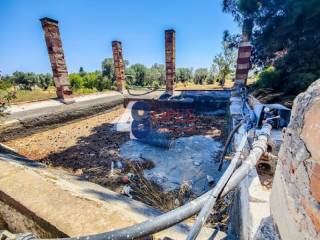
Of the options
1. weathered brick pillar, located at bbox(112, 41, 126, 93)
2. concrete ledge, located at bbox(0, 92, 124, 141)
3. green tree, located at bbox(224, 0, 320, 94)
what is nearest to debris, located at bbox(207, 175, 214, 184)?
green tree, located at bbox(224, 0, 320, 94)

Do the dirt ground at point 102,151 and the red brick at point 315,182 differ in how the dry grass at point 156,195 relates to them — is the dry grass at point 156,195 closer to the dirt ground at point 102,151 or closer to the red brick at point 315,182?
the dirt ground at point 102,151

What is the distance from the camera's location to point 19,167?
1756mm

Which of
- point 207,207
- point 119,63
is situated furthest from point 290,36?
point 119,63

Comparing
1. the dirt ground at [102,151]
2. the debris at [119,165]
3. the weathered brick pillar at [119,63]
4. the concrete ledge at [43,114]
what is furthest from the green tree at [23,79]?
the debris at [119,165]

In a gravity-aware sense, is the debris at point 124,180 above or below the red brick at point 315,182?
below

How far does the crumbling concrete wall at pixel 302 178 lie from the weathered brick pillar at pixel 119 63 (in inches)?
385

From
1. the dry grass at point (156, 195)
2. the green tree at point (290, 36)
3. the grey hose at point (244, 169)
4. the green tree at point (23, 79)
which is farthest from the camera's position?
the green tree at point (23, 79)

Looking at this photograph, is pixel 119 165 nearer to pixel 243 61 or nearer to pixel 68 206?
pixel 68 206

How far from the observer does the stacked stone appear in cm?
632

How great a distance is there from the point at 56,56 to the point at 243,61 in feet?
22.0

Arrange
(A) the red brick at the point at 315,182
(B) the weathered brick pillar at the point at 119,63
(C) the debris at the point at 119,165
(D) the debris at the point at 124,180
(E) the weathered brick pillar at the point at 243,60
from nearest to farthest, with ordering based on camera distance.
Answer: (A) the red brick at the point at 315,182, (D) the debris at the point at 124,180, (C) the debris at the point at 119,165, (E) the weathered brick pillar at the point at 243,60, (B) the weathered brick pillar at the point at 119,63

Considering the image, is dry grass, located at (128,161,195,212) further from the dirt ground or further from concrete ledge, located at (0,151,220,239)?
concrete ledge, located at (0,151,220,239)

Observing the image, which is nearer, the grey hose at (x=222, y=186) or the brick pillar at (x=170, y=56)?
the grey hose at (x=222, y=186)

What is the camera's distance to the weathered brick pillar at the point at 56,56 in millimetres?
6343
